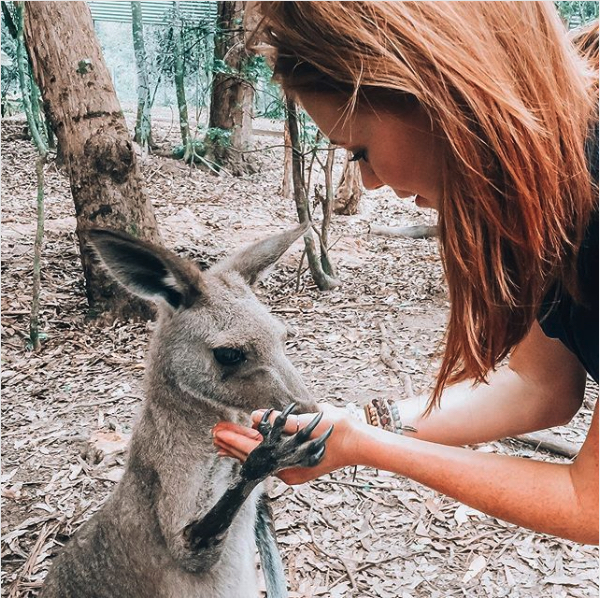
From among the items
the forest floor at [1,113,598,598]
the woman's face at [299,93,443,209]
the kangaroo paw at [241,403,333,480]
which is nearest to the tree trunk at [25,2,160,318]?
the forest floor at [1,113,598,598]

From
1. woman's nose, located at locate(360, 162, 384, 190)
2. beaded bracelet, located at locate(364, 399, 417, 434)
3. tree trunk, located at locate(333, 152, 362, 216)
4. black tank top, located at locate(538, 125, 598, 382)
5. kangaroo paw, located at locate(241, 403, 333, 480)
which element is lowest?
tree trunk, located at locate(333, 152, 362, 216)

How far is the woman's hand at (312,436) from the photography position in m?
1.00

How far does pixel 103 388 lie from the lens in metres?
A: 2.49

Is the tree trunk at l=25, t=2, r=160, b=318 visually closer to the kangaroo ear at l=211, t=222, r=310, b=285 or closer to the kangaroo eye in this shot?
the kangaroo ear at l=211, t=222, r=310, b=285

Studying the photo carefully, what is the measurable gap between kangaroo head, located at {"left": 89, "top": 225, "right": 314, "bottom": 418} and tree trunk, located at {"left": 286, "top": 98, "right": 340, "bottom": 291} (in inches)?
61.7

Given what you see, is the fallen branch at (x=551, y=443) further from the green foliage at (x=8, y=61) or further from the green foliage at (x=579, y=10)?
the green foliage at (x=8, y=61)

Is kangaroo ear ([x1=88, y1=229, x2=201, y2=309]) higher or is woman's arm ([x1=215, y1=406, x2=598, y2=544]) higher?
kangaroo ear ([x1=88, y1=229, x2=201, y2=309])

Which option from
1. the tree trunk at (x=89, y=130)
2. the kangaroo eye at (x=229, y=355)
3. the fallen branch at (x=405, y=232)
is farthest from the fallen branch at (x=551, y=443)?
the fallen branch at (x=405, y=232)

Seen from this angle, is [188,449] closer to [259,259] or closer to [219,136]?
[259,259]

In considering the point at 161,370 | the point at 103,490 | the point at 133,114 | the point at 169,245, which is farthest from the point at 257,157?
the point at 161,370

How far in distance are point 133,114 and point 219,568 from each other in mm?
4693

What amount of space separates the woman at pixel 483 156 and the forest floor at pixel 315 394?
340 millimetres

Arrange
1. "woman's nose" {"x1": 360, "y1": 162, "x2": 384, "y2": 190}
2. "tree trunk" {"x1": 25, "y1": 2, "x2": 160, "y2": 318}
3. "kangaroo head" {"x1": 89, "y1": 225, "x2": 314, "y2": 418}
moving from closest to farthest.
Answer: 1. "woman's nose" {"x1": 360, "y1": 162, "x2": 384, "y2": 190}
2. "kangaroo head" {"x1": 89, "y1": 225, "x2": 314, "y2": 418}
3. "tree trunk" {"x1": 25, "y1": 2, "x2": 160, "y2": 318}

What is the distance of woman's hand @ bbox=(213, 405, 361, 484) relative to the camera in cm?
100
